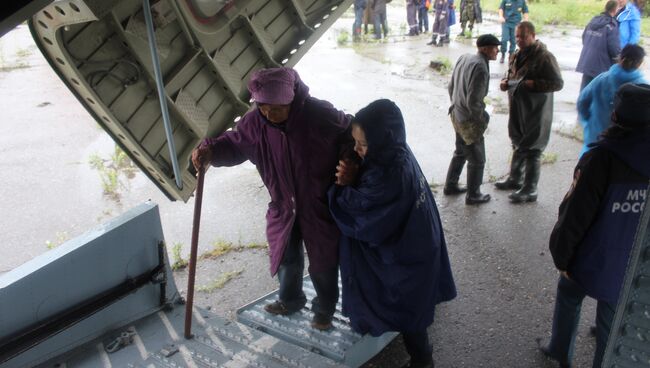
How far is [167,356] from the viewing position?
121 inches

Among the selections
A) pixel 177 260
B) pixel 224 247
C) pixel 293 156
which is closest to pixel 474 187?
pixel 224 247

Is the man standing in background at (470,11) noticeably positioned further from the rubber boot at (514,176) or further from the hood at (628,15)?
the rubber boot at (514,176)

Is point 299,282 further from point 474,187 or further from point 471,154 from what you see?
point 474,187

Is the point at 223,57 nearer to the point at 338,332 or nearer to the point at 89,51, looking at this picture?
the point at 89,51

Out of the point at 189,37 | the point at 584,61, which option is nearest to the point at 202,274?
the point at 189,37

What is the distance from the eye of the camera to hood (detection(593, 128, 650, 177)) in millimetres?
2352

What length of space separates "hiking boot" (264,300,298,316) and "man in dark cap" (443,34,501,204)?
105 inches

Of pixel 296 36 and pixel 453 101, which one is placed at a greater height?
pixel 296 36

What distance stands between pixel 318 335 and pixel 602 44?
5.84 m

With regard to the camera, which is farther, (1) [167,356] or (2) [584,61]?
(2) [584,61]

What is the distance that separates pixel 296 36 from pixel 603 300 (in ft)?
9.28

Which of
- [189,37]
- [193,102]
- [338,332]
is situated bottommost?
[338,332]

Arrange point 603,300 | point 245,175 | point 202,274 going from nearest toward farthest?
point 603,300, point 202,274, point 245,175

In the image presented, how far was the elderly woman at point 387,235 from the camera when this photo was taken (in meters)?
2.62
